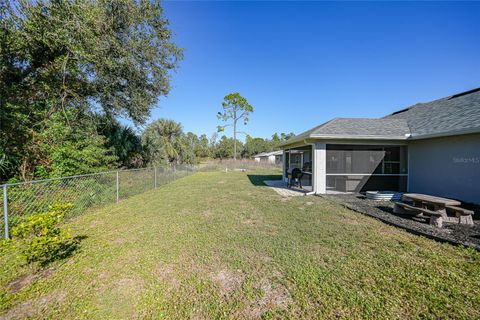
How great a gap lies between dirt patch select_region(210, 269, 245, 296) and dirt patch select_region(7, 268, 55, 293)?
2.35 m

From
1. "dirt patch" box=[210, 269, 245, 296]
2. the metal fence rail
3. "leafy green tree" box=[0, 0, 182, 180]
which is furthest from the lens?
"leafy green tree" box=[0, 0, 182, 180]

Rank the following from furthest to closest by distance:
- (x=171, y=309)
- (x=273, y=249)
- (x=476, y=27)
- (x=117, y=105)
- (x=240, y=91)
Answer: (x=240, y=91)
(x=117, y=105)
(x=476, y=27)
(x=273, y=249)
(x=171, y=309)

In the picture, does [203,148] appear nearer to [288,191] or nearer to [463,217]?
[288,191]

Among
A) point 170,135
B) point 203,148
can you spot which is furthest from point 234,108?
point 203,148

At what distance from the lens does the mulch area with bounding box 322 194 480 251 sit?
351cm

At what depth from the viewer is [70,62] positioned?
21.6ft

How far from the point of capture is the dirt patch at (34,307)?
1.91 m

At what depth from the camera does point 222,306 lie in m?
2.02

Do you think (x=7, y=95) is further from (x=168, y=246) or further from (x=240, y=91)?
(x=240, y=91)

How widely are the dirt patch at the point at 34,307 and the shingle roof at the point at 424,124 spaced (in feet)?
25.7

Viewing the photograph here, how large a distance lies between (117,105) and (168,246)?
7.77m

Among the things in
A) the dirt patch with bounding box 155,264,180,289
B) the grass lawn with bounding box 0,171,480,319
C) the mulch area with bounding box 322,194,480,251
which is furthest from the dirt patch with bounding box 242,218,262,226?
the mulch area with bounding box 322,194,480,251

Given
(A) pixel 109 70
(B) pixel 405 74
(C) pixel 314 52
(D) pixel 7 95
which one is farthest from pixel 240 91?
(D) pixel 7 95

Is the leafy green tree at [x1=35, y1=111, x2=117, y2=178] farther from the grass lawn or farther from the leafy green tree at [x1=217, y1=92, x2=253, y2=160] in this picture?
the leafy green tree at [x1=217, y1=92, x2=253, y2=160]
